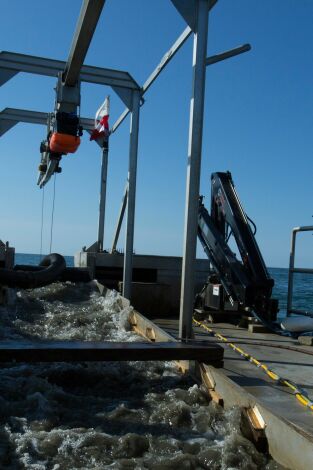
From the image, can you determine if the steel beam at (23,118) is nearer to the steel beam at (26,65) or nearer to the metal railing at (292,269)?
the steel beam at (26,65)

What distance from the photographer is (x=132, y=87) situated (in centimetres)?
988

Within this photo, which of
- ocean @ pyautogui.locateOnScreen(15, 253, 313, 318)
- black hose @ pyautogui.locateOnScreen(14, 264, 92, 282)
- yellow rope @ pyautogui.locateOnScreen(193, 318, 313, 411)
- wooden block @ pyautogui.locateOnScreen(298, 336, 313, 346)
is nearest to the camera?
yellow rope @ pyautogui.locateOnScreen(193, 318, 313, 411)

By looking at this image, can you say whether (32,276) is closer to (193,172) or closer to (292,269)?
(292,269)

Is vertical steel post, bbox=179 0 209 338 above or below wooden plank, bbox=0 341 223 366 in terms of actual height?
above

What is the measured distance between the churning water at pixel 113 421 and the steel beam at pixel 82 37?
450cm

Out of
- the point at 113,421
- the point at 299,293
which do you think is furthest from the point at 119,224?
the point at 299,293

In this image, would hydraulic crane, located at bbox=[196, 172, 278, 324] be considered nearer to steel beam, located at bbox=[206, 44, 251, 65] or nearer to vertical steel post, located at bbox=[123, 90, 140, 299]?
vertical steel post, located at bbox=[123, 90, 140, 299]

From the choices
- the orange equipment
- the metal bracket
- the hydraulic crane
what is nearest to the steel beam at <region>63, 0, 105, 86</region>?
Answer: the orange equipment

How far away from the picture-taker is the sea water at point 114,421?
3.38 metres

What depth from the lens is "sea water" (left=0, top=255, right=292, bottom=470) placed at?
338 centimetres

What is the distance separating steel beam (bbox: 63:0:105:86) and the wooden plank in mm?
4283

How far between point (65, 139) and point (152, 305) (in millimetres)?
4038

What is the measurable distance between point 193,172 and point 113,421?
9.27 ft

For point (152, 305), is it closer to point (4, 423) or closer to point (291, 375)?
point (291, 375)
